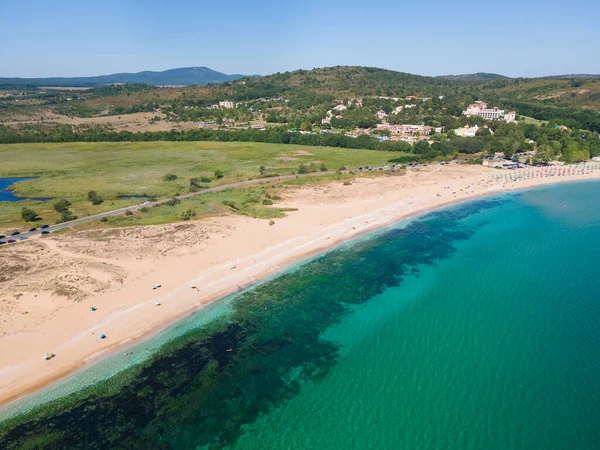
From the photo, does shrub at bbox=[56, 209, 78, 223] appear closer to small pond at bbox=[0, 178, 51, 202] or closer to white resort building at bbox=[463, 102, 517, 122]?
small pond at bbox=[0, 178, 51, 202]

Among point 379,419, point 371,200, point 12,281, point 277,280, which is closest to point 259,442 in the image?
point 379,419

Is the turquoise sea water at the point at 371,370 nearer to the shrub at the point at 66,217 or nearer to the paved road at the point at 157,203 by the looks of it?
the paved road at the point at 157,203

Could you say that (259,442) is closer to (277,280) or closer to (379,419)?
(379,419)

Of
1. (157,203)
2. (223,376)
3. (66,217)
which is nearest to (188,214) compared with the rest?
(157,203)

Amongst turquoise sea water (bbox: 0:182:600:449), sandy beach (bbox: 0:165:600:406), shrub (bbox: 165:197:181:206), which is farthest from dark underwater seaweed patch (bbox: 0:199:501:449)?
shrub (bbox: 165:197:181:206)

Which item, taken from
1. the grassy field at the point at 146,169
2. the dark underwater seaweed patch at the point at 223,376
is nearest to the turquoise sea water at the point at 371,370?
the dark underwater seaweed patch at the point at 223,376
